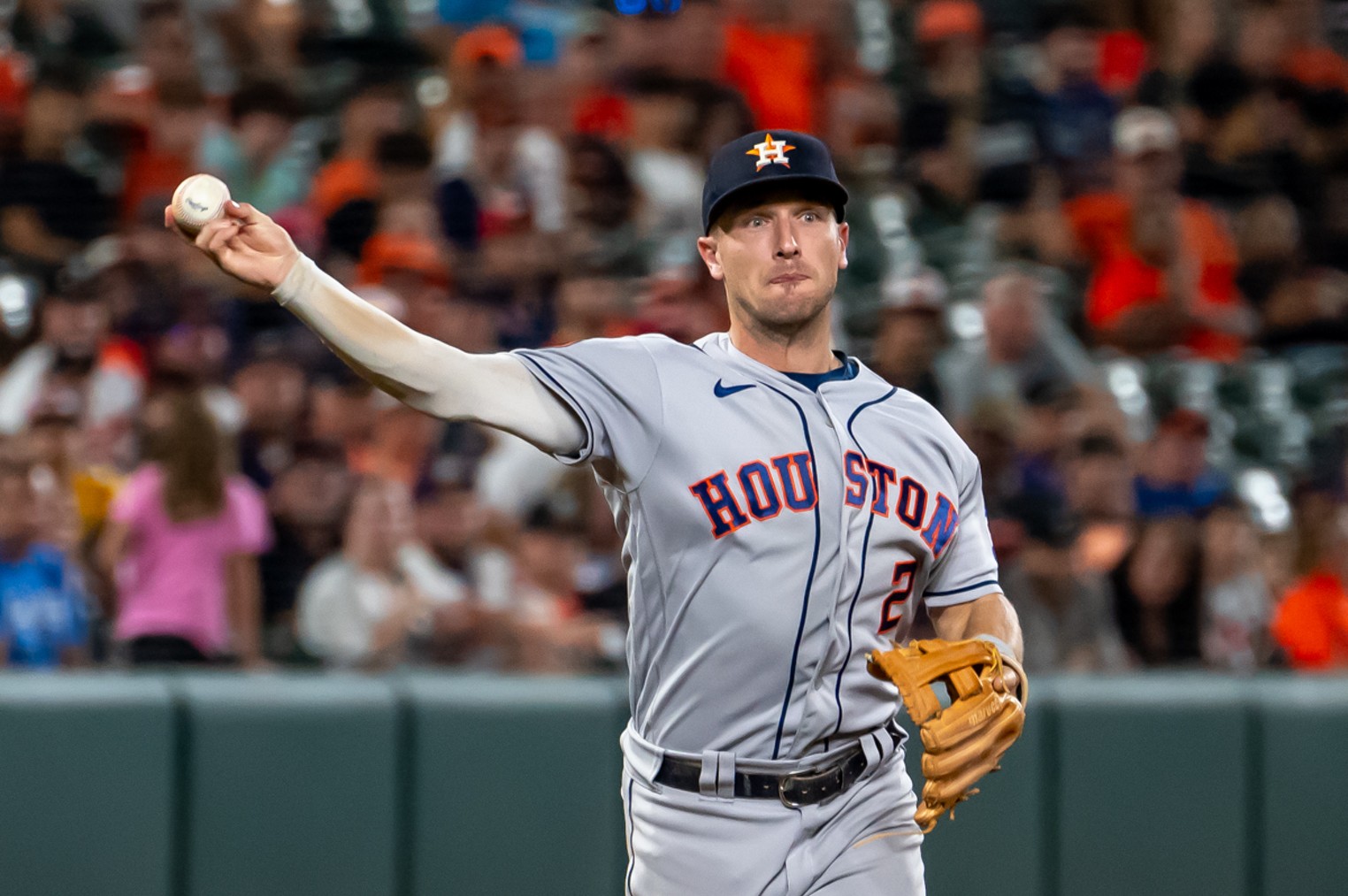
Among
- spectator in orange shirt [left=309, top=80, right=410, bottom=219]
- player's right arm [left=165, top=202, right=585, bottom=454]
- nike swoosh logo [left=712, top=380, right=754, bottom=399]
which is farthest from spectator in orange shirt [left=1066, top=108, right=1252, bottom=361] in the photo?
player's right arm [left=165, top=202, right=585, bottom=454]

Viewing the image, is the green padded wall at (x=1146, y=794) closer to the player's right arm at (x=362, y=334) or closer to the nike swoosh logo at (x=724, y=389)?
the nike swoosh logo at (x=724, y=389)

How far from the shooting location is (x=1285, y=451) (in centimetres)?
660

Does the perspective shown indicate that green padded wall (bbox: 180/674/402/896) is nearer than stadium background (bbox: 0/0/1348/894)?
Yes

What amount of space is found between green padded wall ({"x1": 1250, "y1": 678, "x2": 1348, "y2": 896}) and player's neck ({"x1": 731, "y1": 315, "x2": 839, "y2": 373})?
99.3 inches

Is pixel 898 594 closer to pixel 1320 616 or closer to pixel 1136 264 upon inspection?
pixel 1320 616

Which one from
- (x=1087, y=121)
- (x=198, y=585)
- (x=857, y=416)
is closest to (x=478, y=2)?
(x=1087, y=121)

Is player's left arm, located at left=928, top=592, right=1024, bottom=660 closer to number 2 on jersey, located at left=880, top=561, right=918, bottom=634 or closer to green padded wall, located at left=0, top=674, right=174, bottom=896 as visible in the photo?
number 2 on jersey, located at left=880, top=561, right=918, bottom=634

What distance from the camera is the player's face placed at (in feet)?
9.57

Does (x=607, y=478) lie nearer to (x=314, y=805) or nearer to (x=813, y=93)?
(x=314, y=805)

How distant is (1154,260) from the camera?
7.16 meters

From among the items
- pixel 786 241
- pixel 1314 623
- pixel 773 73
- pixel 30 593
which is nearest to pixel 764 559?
pixel 786 241

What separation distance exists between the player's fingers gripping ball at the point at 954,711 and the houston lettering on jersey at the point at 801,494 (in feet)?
0.74

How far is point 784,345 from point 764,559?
1.31 feet

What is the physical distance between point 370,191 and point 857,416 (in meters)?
4.18
